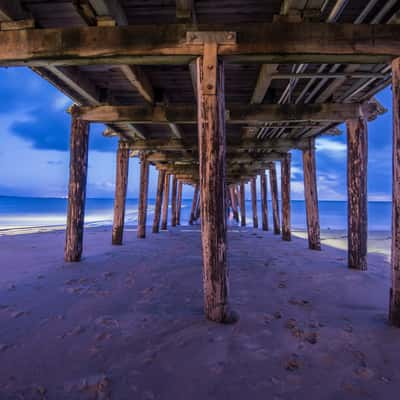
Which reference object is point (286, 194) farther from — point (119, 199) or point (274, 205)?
point (119, 199)

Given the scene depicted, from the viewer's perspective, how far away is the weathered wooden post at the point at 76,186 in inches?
206

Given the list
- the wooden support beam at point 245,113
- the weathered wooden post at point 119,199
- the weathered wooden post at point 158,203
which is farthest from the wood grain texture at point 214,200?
the weathered wooden post at point 158,203

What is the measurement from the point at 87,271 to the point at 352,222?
192 inches

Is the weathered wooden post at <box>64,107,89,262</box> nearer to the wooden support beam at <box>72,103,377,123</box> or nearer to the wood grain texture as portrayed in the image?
the wooden support beam at <box>72,103,377,123</box>

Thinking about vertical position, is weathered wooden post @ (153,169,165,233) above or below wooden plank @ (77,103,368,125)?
below

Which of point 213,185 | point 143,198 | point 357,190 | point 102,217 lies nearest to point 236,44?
point 213,185

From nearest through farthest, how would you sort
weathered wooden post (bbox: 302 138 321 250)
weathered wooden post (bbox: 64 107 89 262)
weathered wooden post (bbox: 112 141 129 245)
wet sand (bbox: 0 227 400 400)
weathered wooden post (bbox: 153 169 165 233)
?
wet sand (bbox: 0 227 400 400), weathered wooden post (bbox: 64 107 89 262), weathered wooden post (bbox: 302 138 321 250), weathered wooden post (bbox: 112 141 129 245), weathered wooden post (bbox: 153 169 165 233)

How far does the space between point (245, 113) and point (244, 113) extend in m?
0.02

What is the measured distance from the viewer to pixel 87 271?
4555mm

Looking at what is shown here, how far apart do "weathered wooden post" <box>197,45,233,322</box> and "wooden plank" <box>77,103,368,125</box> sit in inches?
94.7

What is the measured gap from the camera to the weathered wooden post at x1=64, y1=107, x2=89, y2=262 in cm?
523

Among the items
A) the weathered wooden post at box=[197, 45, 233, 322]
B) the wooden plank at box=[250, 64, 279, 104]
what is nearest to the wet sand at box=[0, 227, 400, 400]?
the weathered wooden post at box=[197, 45, 233, 322]

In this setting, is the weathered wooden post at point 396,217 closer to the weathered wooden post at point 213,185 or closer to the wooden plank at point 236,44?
the wooden plank at point 236,44

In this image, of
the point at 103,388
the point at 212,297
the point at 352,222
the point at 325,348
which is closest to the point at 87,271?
the point at 212,297
